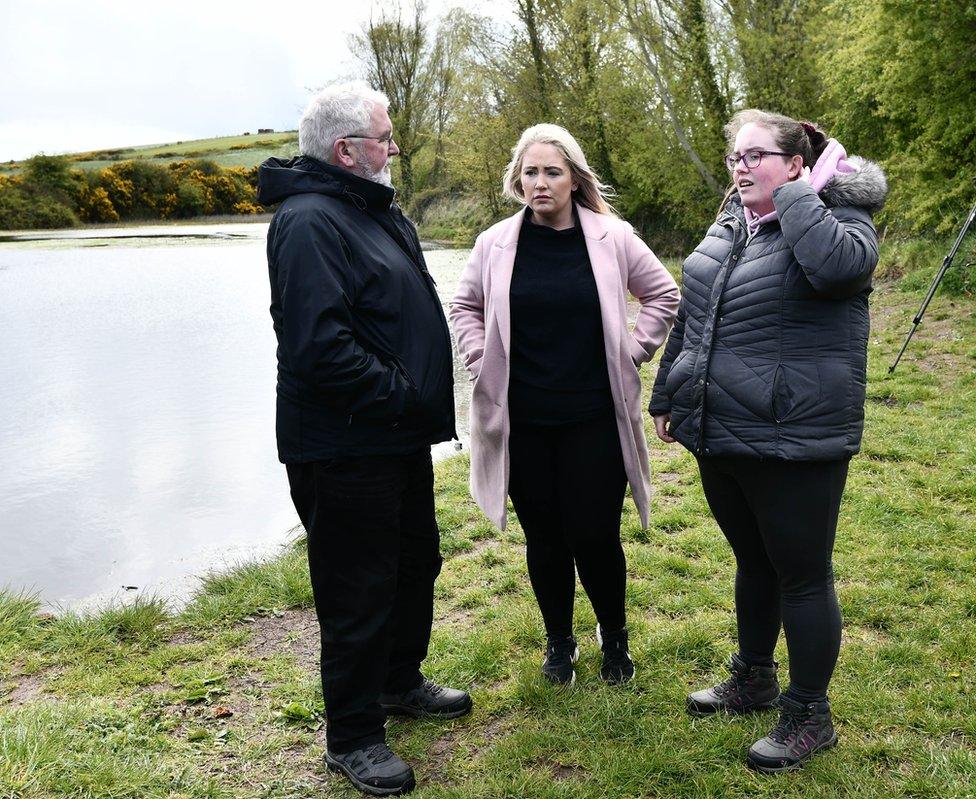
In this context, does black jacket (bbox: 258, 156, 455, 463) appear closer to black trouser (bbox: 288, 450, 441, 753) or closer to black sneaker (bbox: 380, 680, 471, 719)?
black trouser (bbox: 288, 450, 441, 753)

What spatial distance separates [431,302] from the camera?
2738 millimetres

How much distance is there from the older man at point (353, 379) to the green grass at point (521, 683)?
43 cm

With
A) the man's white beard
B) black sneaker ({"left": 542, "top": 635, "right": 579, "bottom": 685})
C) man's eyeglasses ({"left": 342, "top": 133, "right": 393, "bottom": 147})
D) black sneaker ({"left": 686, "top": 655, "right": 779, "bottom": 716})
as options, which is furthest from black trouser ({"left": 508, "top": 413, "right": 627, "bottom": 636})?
man's eyeglasses ({"left": 342, "top": 133, "right": 393, "bottom": 147})

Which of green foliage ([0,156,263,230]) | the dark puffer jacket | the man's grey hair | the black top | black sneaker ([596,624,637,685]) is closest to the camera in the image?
the dark puffer jacket

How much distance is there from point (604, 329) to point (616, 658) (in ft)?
4.22

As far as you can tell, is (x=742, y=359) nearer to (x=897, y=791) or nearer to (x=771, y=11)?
(x=897, y=791)

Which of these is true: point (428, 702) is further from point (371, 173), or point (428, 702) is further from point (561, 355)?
point (371, 173)

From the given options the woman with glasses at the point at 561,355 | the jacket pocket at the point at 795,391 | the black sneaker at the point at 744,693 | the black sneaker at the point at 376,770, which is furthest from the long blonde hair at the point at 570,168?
the black sneaker at the point at 376,770

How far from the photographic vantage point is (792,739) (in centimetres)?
259

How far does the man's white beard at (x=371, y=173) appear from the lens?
260 centimetres

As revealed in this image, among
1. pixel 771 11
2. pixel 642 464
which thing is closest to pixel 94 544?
pixel 642 464

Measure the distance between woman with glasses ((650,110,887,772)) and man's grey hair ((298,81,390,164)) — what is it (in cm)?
115

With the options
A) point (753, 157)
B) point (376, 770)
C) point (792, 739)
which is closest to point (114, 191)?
point (376, 770)

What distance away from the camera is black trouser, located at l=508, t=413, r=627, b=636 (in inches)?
114
